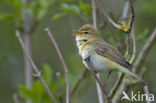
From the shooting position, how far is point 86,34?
162 inches

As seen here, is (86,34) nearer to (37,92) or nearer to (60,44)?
(37,92)

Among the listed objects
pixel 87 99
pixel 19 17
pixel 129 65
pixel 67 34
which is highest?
pixel 19 17

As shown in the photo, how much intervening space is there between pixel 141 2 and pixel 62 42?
1.80 metres

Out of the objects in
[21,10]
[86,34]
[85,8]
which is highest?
[21,10]

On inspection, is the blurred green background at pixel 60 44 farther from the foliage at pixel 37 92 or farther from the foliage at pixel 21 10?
the foliage at pixel 37 92

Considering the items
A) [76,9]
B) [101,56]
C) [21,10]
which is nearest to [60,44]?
[21,10]

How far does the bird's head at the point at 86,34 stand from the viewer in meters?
4.06

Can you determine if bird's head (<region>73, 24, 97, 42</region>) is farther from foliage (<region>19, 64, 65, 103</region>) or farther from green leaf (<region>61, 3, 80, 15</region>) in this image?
foliage (<region>19, 64, 65, 103</region>)

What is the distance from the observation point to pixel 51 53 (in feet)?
21.7

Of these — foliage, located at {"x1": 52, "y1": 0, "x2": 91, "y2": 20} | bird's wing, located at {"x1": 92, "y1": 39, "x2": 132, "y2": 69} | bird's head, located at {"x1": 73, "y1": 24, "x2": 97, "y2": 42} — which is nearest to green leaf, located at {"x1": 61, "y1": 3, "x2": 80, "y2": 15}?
foliage, located at {"x1": 52, "y1": 0, "x2": 91, "y2": 20}

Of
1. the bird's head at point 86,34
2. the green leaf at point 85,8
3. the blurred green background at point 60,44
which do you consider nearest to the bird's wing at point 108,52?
the bird's head at point 86,34

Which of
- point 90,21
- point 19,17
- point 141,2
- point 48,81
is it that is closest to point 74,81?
point 48,81

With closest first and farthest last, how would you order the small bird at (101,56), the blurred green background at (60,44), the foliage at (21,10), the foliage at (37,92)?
the small bird at (101,56) → the foliage at (37,92) → the foliage at (21,10) → the blurred green background at (60,44)

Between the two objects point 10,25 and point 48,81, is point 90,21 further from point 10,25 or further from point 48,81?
point 10,25
